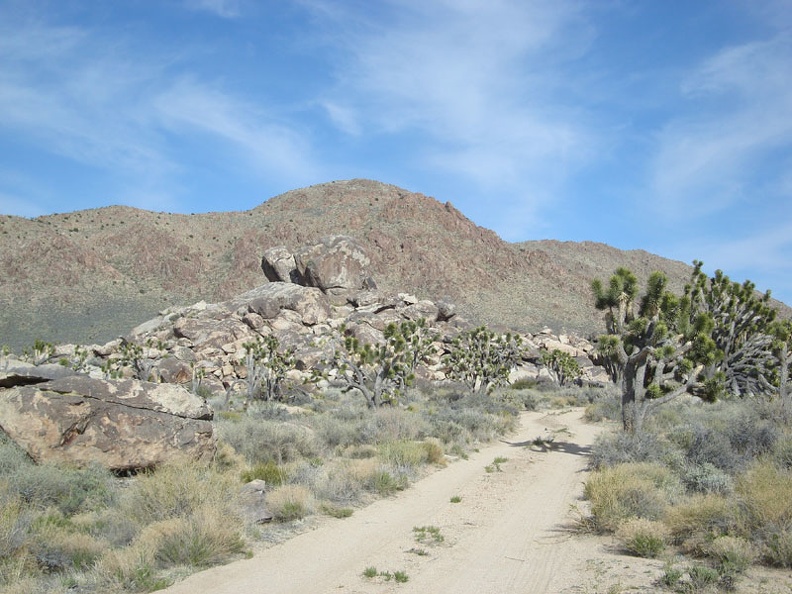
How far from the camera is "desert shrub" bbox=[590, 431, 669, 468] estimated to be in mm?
12469

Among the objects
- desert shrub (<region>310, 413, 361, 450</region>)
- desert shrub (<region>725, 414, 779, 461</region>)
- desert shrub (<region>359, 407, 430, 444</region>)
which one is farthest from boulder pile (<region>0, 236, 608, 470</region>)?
desert shrub (<region>725, 414, 779, 461</region>)

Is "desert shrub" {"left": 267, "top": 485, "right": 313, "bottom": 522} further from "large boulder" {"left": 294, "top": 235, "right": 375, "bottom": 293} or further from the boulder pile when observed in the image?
"large boulder" {"left": 294, "top": 235, "right": 375, "bottom": 293}

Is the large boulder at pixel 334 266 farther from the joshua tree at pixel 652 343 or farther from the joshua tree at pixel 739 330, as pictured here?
the joshua tree at pixel 652 343

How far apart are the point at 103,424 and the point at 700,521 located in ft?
32.9

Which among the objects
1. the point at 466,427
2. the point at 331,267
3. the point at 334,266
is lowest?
the point at 466,427

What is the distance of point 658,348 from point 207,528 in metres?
13.0

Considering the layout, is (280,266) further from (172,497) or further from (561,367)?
(172,497)

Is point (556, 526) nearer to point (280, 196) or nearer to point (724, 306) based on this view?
point (724, 306)

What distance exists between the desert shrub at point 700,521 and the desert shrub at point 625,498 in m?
0.60

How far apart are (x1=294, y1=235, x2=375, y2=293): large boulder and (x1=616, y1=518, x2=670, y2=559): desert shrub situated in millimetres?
52887

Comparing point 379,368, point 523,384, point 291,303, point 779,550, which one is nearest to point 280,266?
point 291,303

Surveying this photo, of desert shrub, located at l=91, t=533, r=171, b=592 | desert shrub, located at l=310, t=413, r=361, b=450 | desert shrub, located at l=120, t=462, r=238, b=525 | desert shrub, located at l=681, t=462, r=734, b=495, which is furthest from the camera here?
desert shrub, located at l=310, t=413, r=361, b=450

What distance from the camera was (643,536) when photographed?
7254 mm

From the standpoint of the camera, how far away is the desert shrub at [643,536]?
23.3ft
